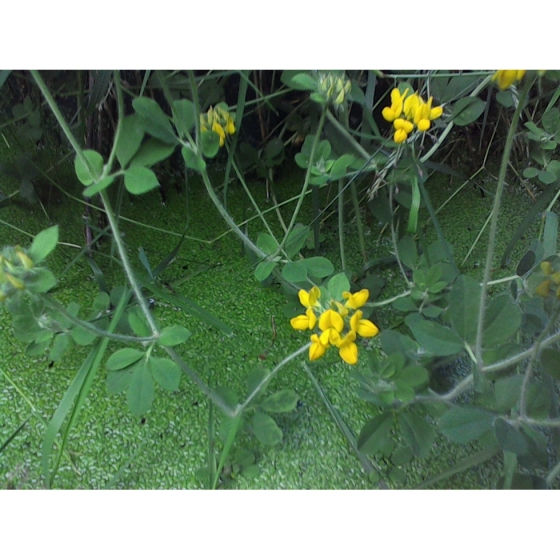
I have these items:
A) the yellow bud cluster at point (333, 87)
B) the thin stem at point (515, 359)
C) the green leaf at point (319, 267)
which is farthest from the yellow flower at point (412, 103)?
the thin stem at point (515, 359)

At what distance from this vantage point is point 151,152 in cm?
62

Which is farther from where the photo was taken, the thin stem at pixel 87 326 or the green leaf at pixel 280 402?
Result: the green leaf at pixel 280 402

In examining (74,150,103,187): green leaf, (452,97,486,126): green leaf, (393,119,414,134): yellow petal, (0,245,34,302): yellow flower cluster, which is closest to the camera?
(0,245,34,302): yellow flower cluster

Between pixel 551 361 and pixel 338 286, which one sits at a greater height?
pixel 338 286

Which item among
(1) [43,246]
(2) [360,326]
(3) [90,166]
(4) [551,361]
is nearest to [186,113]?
(3) [90,166]

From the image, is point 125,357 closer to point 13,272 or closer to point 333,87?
point 13,272

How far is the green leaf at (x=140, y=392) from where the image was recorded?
63 centimetres

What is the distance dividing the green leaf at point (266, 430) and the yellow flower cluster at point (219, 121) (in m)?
0.43

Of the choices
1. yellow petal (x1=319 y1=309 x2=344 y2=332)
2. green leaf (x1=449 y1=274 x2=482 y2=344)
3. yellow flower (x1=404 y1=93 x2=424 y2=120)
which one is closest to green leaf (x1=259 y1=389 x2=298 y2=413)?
yellow petal (x1=319 y1=309 x2=344 y2=332)

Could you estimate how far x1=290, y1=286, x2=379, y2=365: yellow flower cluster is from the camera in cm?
62

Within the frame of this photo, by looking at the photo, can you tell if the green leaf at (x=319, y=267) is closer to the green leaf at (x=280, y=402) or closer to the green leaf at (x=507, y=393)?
the green leaf at (x=280, y=402)

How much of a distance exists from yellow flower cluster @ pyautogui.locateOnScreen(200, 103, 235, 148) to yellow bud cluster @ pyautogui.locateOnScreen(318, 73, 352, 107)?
0.19 metres

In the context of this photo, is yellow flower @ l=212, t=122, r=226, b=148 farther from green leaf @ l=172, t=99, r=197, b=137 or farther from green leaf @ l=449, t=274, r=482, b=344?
green leaf @ l=449, t=274, r=482, b=344

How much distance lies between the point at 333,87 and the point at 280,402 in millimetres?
453
